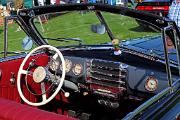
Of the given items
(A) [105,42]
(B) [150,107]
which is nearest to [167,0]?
(A) [105,42]

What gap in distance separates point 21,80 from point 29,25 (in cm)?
60

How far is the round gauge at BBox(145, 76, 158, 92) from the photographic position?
10.8 ft

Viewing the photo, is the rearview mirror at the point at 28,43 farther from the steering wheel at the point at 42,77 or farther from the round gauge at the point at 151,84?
the round gauge at the point at 151,84

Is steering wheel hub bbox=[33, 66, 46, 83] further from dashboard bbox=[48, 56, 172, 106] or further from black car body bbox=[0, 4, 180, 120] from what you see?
dashboard bbox=[48, 56, 172, 106]

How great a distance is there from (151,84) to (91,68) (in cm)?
74

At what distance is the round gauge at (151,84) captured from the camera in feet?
10.8

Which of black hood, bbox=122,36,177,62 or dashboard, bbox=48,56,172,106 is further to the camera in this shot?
dashboard, bbox=48,56,172,106

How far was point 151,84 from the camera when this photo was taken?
11.0 ft

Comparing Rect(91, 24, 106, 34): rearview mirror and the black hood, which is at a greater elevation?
Rect(91, 24, 106, 34): rearview mirror

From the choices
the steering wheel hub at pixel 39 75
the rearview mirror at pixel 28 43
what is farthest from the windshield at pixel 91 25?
the steering wheel hub at pixel 39 75

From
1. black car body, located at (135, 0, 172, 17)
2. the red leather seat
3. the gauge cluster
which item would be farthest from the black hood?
black car body, located at (135, 0, 172, 17)

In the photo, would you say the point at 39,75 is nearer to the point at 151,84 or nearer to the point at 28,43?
the point at 28,43

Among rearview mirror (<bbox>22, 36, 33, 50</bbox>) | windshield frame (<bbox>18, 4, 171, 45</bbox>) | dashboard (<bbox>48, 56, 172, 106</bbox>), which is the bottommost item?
dashboard (<bbox>48, 56, 172, 106</bbox>)

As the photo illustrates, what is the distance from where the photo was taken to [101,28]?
398 cm
